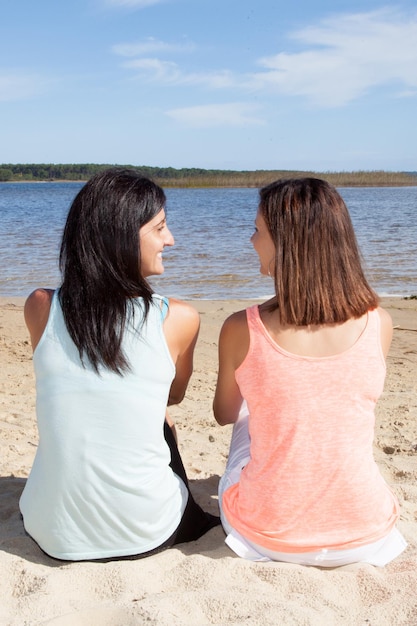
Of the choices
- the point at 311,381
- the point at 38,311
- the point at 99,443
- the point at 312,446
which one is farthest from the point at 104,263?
the point at 312,446

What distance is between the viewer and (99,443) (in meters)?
2.14

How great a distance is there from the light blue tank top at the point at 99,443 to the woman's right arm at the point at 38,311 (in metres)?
0.07

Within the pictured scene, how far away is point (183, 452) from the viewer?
143 inches

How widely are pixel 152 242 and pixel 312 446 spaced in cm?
86

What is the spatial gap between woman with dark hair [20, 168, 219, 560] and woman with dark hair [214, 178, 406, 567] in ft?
0.96

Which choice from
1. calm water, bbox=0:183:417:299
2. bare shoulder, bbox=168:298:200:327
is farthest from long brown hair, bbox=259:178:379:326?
calm water, bbox=0:183:417:299

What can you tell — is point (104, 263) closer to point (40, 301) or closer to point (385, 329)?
point (40, 301)

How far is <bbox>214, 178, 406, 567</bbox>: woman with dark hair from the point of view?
2059 mm

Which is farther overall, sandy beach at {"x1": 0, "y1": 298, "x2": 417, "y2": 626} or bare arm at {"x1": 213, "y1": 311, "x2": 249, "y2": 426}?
bare arm at {"x1": 213, "y1": 311, "x2": 249, "y2": 426}

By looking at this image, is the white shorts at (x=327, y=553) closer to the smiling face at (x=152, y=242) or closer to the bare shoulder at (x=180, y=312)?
the bare shoulder at (x=180, y=312)

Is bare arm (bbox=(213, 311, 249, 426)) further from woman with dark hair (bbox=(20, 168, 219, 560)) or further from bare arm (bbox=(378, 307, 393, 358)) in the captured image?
bare arm (bbox=(378, 307, 393, 358))

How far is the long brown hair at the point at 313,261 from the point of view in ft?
6.73

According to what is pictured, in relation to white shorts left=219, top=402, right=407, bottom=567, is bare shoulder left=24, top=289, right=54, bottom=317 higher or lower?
higher

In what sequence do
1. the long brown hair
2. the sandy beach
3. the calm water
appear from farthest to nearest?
the calm water
the long brown hair
the sandy beach
